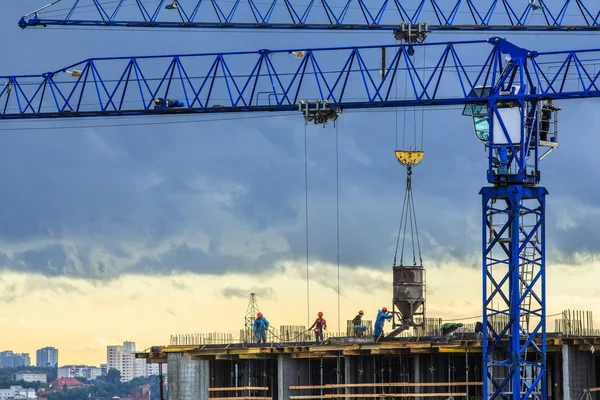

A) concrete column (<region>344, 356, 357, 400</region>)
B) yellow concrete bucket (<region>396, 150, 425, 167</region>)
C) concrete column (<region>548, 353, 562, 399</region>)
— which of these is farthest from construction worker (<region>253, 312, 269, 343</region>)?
concrete column (<region>548, 353, 562, 399</region>)

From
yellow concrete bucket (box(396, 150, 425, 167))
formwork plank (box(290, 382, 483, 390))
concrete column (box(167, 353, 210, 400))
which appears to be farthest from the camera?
yellow concrete bucket (box(396, 150, 425, 167))

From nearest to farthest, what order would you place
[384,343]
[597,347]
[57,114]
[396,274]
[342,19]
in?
[597,347]
[384,343]
[396,274]
[57,114]
[342,19]

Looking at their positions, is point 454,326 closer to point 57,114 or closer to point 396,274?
point 396,274

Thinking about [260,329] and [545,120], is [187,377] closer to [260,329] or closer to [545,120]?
[260,329]

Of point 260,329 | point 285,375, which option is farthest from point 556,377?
point 260,329

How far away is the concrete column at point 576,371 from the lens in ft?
266

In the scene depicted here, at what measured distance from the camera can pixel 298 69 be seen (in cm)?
9112

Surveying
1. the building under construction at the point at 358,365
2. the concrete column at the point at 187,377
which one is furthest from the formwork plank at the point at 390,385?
the concrete column at the point at 187,377

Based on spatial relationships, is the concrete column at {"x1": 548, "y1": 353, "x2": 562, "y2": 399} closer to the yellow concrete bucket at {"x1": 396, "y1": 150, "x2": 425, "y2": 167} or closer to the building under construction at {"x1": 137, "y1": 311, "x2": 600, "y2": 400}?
the building under construction at {"x1": 137, "y1": 311, "x2": 600, "y2": 400}

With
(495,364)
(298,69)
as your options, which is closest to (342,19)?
(298,69)

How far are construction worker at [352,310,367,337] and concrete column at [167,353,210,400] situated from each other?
370 inches

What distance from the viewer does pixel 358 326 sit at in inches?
3612

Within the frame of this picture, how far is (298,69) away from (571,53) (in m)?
16.2

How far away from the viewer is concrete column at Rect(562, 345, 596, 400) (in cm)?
8100
